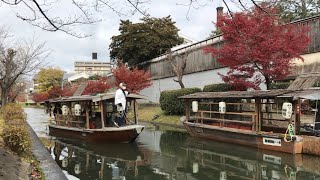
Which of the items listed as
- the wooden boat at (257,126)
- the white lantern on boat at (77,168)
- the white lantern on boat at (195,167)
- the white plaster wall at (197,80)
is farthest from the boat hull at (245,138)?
the white plaster wall at (197,80)

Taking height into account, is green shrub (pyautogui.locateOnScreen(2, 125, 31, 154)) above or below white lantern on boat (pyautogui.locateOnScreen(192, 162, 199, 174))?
above

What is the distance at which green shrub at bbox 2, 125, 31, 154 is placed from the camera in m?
11.5

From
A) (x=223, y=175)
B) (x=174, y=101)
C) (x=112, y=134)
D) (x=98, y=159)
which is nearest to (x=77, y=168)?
(x=98, y=159)

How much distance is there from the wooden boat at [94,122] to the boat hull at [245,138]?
3.94 m

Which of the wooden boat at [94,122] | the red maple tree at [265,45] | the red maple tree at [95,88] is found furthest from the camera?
the red maple tree at [95,88]

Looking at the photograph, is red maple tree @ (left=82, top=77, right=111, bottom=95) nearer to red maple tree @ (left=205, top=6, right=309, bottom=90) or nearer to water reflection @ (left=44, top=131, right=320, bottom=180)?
water reflection @ (left=44, top=131, right=320, bottom=180)

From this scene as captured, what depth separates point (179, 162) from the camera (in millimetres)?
15594

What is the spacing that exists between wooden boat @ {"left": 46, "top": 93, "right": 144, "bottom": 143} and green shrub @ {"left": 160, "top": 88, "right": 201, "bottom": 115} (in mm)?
8568

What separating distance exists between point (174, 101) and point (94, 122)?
10752 mm

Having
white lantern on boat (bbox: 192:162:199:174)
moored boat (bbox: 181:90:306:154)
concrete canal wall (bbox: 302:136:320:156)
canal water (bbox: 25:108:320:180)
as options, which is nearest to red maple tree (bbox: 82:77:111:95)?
moored boat (bbox: 181:90:306:154)

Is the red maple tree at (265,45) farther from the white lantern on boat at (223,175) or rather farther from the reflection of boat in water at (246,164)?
the white lantern on boat at (223,175)

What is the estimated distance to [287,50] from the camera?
70.4 ft

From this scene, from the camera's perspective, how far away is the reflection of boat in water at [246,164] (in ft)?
42.3

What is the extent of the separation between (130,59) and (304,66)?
2897 cm
